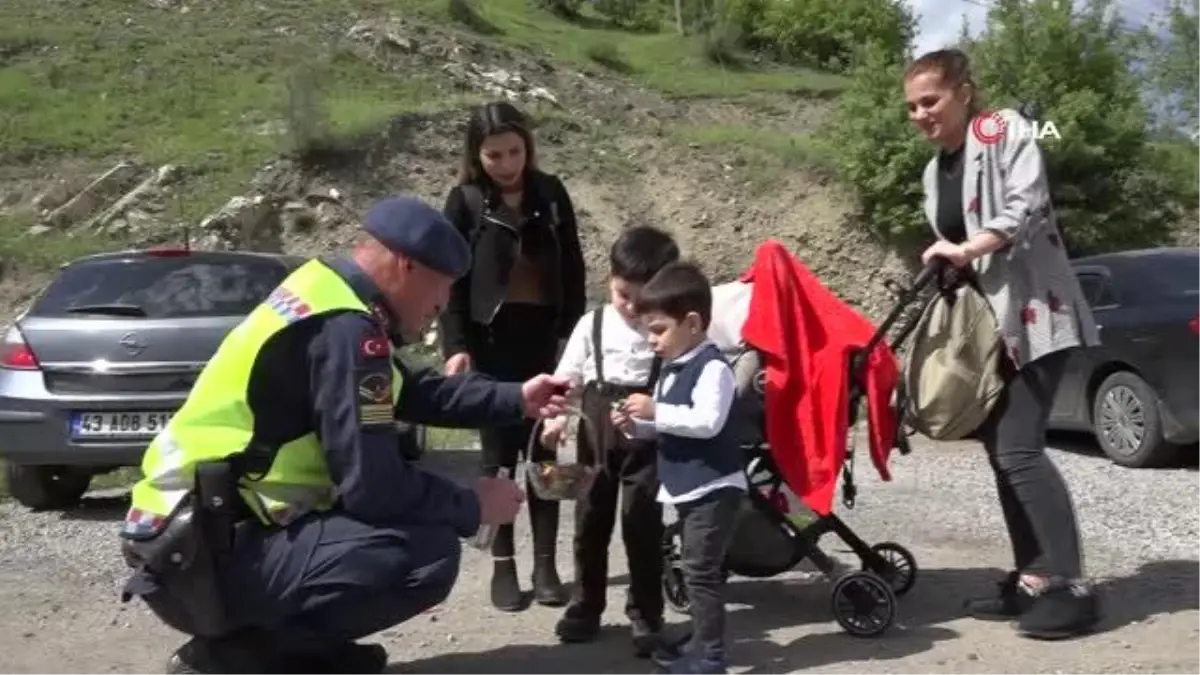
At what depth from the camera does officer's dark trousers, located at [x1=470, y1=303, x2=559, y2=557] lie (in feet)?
19.1

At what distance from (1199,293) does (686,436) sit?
22.9 feet

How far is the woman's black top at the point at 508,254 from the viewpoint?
5.76m

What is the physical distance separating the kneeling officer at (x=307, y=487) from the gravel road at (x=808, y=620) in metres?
0.84

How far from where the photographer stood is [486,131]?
5.72 m

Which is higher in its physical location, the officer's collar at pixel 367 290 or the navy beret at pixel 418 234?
the navy beret at pixel 418 234

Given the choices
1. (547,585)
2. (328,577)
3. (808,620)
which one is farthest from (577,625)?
(328,577)

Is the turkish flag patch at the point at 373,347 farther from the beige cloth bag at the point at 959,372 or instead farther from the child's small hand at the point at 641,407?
the beige cloth bag at the point at 959,372

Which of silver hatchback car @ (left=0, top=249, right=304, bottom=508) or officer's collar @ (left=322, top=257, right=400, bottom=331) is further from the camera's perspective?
silver hatchback car @ (left=0, top=249, right=304, bottom=508)

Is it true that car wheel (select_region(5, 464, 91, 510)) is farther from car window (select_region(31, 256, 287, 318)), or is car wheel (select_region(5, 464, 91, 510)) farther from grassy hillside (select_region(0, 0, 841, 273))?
grassy hillside (select_region(0, 0, 841, 273))

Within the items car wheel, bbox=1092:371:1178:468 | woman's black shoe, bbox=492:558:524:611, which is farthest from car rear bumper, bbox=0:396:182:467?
car wheel, bbox=1092:371:1178:468

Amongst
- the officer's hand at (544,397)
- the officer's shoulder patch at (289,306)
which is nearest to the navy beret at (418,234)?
the officer's shoulder patch at (289,306)

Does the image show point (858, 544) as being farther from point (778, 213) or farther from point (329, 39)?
point (329, 39)

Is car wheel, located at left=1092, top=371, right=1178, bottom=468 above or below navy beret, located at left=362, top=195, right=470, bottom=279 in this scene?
below

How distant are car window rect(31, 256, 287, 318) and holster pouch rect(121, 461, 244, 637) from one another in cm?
474
